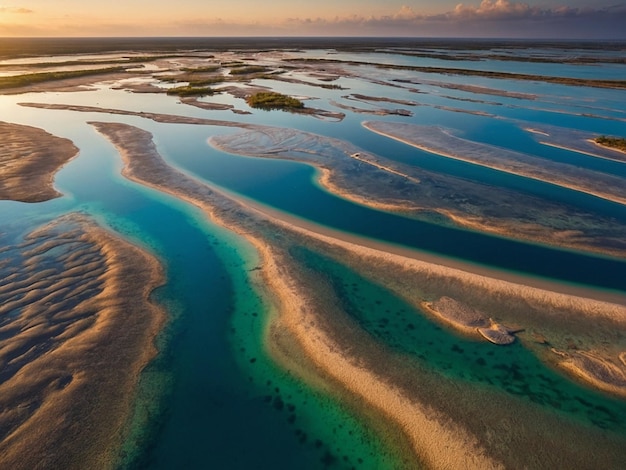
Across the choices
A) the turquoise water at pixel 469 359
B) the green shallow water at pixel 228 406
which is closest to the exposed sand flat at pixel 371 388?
the green shallow water at pixel 228 406

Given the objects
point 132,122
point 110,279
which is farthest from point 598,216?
point 132,122

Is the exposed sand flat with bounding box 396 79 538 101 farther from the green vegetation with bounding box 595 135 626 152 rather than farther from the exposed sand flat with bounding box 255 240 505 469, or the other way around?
the exposed sand flat with bounding box 255 240 505 469

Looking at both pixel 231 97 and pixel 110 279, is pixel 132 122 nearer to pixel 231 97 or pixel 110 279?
pixel 231 97

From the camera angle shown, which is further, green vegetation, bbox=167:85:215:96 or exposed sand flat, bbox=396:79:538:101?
green vegetation, bbox=167:85:215:96

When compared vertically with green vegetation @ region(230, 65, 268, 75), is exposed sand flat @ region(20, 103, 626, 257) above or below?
above

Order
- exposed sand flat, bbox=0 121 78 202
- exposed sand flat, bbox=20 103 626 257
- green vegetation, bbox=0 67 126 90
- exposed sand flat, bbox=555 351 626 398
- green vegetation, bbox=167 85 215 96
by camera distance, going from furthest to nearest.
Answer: green vegetation, bbox=0 67 126 90 < green vegetation, bbox=167 85 215 96 < exposed sand flat, bbox=0 121 78 202 < exposed sand flat, bbox=20 103 626 257 < exposed sand flat, bbox=555 351 626 398

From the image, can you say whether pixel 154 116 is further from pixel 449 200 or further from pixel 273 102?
pixel 449 200

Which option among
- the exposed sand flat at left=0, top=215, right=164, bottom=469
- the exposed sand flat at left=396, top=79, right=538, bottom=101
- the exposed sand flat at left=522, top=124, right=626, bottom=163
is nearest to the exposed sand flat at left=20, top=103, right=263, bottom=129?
the exposed sand flat at left=0, top=215, right=164, bottom=469

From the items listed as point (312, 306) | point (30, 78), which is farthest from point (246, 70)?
point (312, 306)
